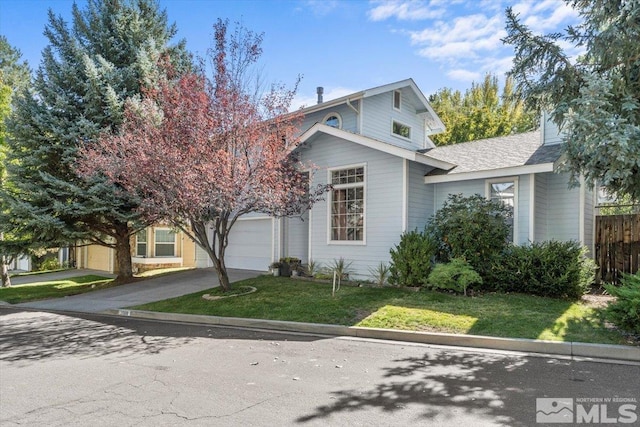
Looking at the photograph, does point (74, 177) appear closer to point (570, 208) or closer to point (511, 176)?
Result: point (511, 176)

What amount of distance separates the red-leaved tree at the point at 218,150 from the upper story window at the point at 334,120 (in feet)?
13.6

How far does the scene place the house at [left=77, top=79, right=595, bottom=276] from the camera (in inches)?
423

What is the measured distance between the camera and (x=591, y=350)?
5.72m

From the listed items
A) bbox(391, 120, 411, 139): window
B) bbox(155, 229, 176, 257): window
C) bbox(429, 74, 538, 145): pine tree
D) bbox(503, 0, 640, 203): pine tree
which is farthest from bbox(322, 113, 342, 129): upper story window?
bbox(429, 74, 538, 145): pine tree

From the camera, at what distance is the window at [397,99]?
15.5 metres

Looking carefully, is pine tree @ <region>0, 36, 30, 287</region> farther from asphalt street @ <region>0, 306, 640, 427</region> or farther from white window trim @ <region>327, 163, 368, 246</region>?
white window trim @ <region>327, 163, 368, 246</region>

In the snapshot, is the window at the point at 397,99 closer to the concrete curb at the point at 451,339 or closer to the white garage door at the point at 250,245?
the white garage door at the point at 250,245

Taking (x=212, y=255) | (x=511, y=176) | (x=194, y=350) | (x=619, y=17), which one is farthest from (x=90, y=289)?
(x=619, y=17)

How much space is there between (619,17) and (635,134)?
7.23ft

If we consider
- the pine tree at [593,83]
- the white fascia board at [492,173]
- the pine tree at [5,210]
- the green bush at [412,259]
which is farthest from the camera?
the pine tree at [5,210]

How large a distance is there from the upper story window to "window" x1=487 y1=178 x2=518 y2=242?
6143 millimetres

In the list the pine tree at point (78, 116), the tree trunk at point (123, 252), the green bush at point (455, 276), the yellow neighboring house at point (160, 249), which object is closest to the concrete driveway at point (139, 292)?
the tree trunk at point (123, 252)

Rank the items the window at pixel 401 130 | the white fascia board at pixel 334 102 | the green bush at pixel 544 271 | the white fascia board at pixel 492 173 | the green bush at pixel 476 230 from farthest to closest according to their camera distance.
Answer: the window at pixel 401 130 < the white fascia board at pixel 334 102 < the white fascia board at pixel 492 173 < the green bush at pixel 476 230 < the green bush at pixel 544 271

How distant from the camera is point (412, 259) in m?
10.2
